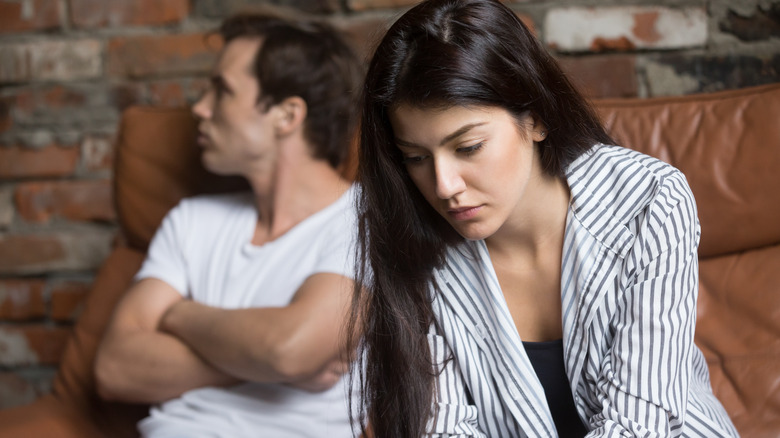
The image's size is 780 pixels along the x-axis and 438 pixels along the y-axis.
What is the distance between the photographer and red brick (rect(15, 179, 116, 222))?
209 centimetres

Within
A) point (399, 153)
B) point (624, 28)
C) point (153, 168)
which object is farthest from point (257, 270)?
point (624, 28)

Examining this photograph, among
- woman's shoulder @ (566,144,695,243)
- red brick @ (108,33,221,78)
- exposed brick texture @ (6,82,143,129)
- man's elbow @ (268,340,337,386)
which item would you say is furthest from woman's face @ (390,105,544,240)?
exposed brick texture @ (6,82,143,129)

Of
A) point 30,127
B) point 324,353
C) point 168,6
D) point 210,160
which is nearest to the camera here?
point 324,353

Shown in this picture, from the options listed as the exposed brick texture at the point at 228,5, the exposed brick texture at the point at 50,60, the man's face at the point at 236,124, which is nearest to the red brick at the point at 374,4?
the exposed brick texture at the point at 228,5

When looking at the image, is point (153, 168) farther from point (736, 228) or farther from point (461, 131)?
point (736, 228)

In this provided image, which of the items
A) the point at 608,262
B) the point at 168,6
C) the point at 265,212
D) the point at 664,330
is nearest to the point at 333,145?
the point at 265,212

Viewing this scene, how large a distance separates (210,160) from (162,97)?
515 mm

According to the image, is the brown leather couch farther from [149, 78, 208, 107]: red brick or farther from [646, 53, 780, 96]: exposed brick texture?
[149, 78, 208, 107]: red brick

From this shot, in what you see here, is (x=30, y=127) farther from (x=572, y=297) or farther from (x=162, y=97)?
(x=572, y=297)

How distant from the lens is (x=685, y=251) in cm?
97

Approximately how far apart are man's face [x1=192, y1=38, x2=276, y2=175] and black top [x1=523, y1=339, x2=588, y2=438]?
791 mm

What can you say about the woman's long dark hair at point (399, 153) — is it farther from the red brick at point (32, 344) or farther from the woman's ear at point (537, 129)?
the red brick at point (32, 344)

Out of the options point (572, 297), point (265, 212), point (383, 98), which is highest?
point (383, 98)

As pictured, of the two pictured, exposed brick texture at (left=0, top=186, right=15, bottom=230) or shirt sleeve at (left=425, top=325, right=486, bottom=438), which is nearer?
shirt sleeve at (left=425, top=325, right=486, bottom=438)
